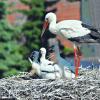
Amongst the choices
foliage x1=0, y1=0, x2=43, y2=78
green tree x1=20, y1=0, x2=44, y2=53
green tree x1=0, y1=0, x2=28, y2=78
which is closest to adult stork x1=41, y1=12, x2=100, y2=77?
foliage x1=0, y1=0, x2=43, y2=78

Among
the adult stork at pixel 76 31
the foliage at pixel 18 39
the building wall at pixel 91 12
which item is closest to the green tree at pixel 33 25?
the foliage at pixel 18 39

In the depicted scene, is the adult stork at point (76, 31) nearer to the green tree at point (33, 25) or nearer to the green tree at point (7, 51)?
the green tree at point (7, 51)

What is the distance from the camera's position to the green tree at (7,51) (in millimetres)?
24922

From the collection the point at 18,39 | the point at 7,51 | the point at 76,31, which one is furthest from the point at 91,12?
the point at 18,39

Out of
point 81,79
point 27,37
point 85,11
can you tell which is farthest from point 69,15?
point 81,79

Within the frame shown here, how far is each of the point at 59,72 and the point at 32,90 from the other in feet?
1.40

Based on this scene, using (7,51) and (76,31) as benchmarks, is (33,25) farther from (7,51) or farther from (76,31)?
(76,31)

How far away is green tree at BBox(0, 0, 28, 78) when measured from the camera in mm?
24922

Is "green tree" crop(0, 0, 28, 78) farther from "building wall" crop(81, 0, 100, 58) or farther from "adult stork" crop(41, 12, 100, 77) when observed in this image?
"adult stork" crop(41, 12, 100, 77)

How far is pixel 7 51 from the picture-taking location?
83.1ft

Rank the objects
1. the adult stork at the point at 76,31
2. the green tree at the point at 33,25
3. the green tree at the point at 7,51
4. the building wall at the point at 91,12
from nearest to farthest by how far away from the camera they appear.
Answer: the adult stork at the point at 76,31 → the building wall at the point at 91,12 → the green tree at the point at 7,51 → the green tree at the point at 33,25

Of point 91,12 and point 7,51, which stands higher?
point 7,51

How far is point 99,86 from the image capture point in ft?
33.3

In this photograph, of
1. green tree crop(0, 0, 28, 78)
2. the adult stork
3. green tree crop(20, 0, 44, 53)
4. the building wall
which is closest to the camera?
the adult stork
